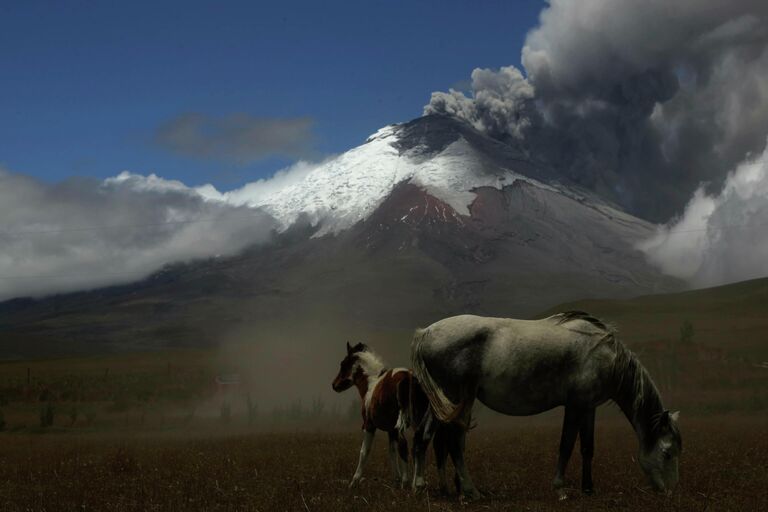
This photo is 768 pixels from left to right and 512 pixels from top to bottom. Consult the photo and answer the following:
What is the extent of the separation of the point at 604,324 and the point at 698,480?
2.90m

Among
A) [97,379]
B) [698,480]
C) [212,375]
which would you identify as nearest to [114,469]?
[698,480]

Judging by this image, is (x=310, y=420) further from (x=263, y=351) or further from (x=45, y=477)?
(x=263, y=351)

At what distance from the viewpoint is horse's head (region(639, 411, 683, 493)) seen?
12722 millimetres

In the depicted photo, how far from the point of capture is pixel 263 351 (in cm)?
10556

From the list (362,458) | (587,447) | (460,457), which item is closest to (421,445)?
(460,457)

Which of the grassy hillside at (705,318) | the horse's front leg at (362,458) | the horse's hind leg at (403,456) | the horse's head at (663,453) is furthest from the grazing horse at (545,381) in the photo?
the grassy hillside at (705,318)

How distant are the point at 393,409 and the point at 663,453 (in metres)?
4.54

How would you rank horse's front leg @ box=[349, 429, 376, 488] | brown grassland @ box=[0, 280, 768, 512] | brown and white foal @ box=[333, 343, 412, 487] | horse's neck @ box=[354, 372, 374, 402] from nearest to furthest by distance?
1. brown grassland @ box=[0, 280, 768, 512]
2. horse's front leg @ box=[349, 429, 376, 488]
3. brown and white foal @ box=[333, 343, 412, 487]
4. horse's neck @ box=[354, 372, 374, 402]

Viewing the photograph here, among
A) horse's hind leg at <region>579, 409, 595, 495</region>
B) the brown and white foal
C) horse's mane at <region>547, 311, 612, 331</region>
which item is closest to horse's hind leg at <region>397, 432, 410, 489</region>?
the brown and white foal

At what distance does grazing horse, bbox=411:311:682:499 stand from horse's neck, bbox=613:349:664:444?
0.02 m

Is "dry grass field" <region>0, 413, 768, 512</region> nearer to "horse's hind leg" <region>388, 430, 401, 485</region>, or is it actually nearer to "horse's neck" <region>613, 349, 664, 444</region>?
"horse's hind leg" <region>388, 430, 401, 485</region>

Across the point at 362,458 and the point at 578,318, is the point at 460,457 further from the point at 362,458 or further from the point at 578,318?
the point at 578,318

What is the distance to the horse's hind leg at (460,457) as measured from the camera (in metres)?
12.4

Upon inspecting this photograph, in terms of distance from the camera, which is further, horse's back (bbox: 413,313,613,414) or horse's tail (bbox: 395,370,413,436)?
horse's tail (bbox: 395,370,413,436)
